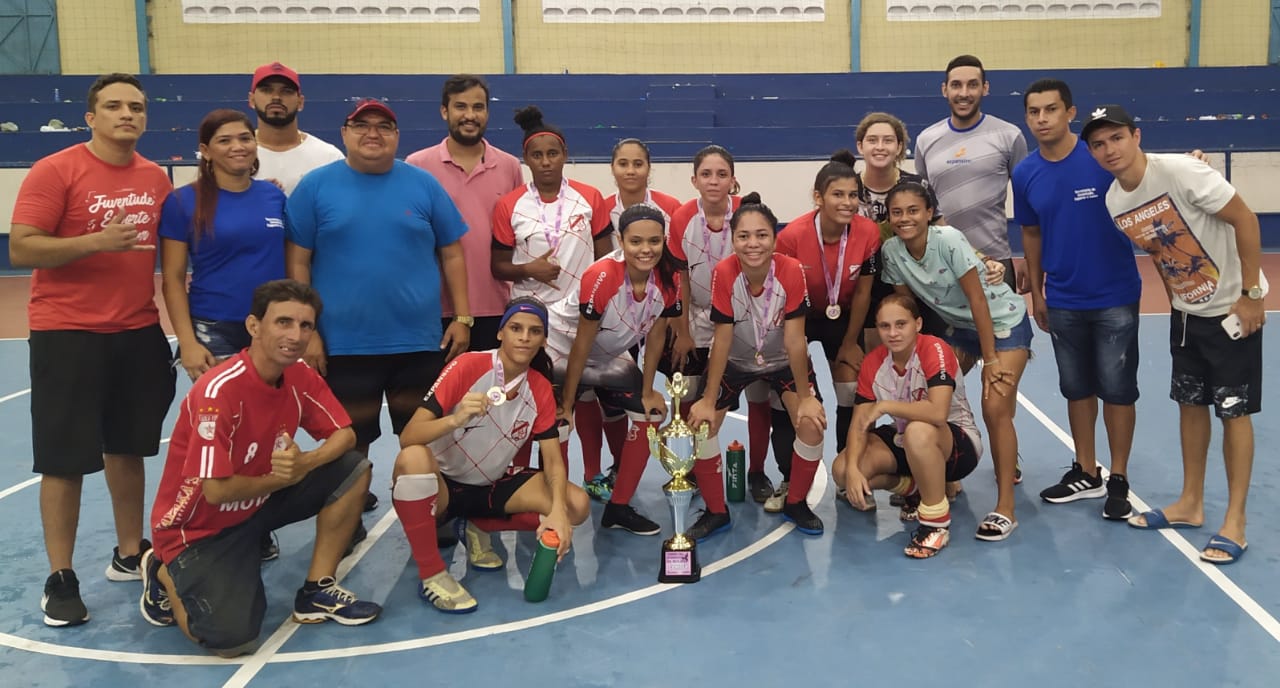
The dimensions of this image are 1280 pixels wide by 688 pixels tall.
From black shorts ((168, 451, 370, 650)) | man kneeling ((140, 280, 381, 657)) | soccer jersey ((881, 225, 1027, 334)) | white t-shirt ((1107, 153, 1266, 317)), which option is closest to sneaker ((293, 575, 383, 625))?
man kneeling ((140, 280, 381, 657))

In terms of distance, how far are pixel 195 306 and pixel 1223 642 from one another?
4.01 metres

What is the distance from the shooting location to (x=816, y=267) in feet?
16.5

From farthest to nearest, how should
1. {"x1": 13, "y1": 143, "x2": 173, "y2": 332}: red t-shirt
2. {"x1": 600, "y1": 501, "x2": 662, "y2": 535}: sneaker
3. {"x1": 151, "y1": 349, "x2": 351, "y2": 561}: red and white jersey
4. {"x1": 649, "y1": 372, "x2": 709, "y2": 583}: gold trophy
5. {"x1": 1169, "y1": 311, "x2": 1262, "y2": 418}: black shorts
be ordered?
{"x1": 600, "y1": 501, "x2": 662, "y2": 535}: sneaker < {"x1": 1169, "y1": 311, "x2": 1262, "y2": 418}: black shorts < {"x1": 649, "y1": 372, "x2": 709, "y2": 583}: gold trophy < {"x1": 13, "y1": 143, "x2": 173, "y2": 332}: red t-shirt < {"x1": 151, "y1": 349, "x2": 351, "y2": 561}: red and white jersey

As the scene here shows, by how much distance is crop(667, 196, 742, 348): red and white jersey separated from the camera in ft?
16.8

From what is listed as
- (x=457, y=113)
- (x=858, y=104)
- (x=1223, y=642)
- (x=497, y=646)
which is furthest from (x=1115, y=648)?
(x=858, y=104)

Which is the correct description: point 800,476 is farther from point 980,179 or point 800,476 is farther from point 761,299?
point 980,179

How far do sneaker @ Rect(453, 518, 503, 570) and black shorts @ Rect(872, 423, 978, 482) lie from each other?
6.06ft

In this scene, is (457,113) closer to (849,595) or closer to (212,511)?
(212,511)

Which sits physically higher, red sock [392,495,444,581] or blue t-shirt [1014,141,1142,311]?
blue t-shirt [1014,141,1142,311]

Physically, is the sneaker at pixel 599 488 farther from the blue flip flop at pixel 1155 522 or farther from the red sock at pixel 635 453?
the blue flip flop at pixel 1155 522

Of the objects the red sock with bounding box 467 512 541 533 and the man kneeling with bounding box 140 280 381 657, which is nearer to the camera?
the man kneeling with bounding box 140 280 381 657

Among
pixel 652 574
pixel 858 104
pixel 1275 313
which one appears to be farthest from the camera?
pixel 858 104

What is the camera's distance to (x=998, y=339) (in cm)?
502

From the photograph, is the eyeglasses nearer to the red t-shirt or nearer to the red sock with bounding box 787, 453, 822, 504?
the red t-shirt
